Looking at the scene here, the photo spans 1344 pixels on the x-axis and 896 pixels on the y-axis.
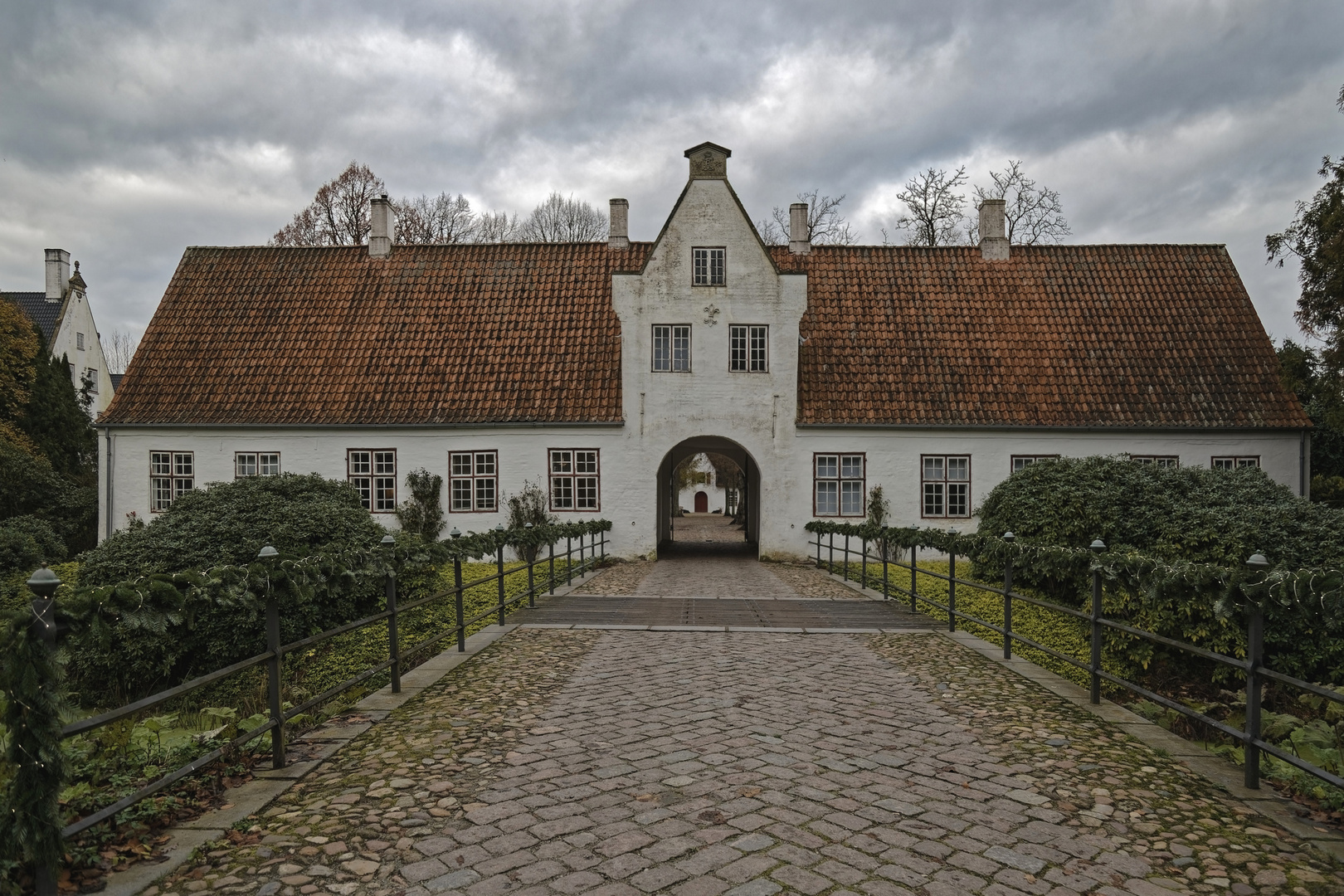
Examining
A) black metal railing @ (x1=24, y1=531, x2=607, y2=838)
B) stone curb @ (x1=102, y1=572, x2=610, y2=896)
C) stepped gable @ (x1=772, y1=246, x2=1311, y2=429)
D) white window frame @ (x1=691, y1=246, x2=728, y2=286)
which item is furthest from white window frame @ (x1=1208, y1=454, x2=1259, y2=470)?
stone curb @ (x1=102, y1=572, x2=610, y2=896)

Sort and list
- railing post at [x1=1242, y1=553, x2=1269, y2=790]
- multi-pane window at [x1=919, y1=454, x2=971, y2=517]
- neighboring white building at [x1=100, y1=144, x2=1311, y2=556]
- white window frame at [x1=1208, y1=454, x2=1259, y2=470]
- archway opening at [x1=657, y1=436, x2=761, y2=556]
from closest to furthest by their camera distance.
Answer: railing post at [x1=1242, y1=553, x2=1269, y2=790]
white window frame at [x1=1208, y1=454, x2=1259, y2=470]
neighboring white building at [x1=100, y1=144, x2=1311, y2=556]
multi-pane window at [x1=919, y1=454, x2=971, y2=517]
archway opening at [x1=657, y1=436, x2=761, y2=556]

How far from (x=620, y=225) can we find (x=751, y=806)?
77.9 ft

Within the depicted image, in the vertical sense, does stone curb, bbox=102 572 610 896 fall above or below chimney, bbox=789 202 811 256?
below

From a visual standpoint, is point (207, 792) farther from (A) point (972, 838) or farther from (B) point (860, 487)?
(B) point (860, 487)

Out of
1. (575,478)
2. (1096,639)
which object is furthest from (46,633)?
(575,478)

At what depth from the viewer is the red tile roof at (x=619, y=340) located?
23.8m

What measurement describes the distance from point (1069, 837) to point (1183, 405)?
22.6 metres

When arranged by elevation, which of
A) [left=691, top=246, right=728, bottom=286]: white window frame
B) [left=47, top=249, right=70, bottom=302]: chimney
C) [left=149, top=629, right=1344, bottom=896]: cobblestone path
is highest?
[left=47, top=249, right=70, bottom=302]: chimney

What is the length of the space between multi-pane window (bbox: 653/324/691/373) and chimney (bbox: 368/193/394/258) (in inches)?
388

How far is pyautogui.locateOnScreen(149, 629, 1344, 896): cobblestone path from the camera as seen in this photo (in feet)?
13.3

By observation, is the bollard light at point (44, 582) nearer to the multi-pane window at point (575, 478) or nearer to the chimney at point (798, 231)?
the multi-pane window at point (575, 478)

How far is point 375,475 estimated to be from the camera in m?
24.1

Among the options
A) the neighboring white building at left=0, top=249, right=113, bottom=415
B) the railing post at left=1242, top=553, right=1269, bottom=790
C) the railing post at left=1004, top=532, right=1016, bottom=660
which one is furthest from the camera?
the neighboring white building at left=0, top=249, right=113, bottom=415

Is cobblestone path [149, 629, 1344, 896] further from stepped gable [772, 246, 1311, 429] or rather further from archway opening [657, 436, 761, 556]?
archway opening [657, 436, 761, 556]
